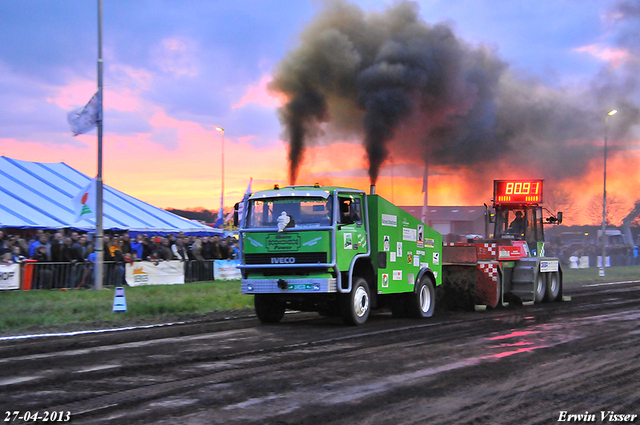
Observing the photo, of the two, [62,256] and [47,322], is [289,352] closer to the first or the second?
[47,322]

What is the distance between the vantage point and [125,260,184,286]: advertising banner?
2041cm

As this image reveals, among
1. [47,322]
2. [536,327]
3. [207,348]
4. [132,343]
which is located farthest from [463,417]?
[47,322]

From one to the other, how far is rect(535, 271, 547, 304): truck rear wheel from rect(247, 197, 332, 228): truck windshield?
29.1 ft

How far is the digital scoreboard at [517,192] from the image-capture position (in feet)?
59.8

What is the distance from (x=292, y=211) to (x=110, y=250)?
34.5 ft

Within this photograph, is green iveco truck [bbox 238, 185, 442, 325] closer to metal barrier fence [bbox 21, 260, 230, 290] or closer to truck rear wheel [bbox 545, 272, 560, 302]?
truck rear wheel [bbox 545, 272, 560, 302]

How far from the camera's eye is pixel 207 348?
9.38 metres

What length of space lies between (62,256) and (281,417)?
15049mm

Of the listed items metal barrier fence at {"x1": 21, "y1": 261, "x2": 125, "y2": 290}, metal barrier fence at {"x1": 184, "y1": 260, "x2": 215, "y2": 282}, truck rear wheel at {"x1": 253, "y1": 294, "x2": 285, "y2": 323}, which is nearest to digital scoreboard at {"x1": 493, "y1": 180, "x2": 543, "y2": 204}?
truck rear wheel at {"x1": 253, "y1": 294, "x2": 285, "y2": 323}

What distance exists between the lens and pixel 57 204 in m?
25.2

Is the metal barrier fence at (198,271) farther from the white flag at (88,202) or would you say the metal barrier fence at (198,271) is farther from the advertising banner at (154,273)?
the white flag at (88,202)

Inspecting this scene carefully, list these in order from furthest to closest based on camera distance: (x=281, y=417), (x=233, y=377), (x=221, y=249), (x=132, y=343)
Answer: (x=221, y=249)
(x=132, y=343)
(x=233, y=377)
(x=281, y=417)

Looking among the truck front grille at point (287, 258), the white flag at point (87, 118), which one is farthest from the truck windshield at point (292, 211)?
the white flag at point (87, 118)

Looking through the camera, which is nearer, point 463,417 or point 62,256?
point 463,417
